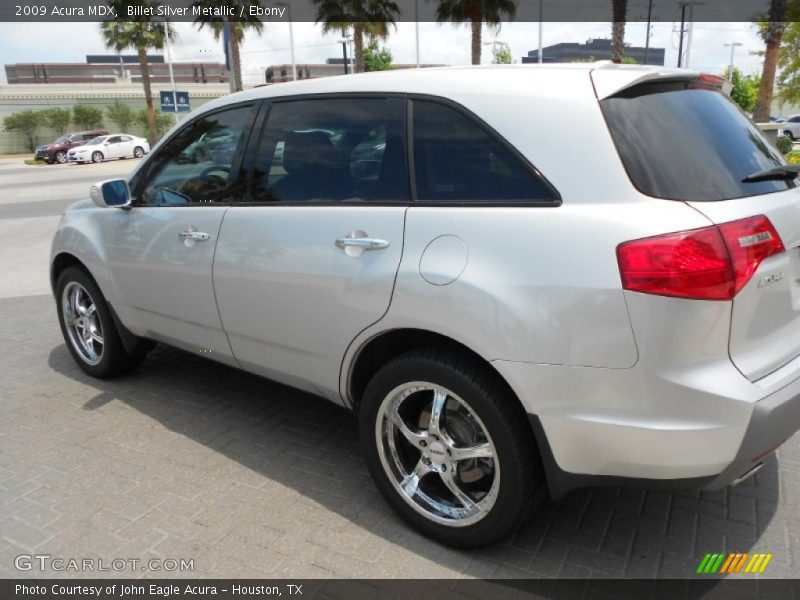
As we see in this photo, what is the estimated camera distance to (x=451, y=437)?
2648mm

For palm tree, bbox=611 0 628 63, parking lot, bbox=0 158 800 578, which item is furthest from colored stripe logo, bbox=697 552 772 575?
palm tree, bbox=611 0 628 63

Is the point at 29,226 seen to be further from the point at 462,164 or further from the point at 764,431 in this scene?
the point at 764,431

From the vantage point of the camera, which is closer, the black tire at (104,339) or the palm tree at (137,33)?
the black tire at (104,339)

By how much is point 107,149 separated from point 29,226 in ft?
92.1

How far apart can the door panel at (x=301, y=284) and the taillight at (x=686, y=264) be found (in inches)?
35.3

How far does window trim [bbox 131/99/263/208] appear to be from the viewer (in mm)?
3336

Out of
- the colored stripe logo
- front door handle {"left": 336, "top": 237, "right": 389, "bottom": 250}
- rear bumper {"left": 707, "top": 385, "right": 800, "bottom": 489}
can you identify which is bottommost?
the colored stripe logo

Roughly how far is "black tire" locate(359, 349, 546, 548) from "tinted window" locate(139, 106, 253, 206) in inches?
55.0

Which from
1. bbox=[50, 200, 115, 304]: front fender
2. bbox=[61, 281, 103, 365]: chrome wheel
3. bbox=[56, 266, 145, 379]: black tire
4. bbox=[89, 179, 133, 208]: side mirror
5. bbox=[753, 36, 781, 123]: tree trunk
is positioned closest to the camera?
bbox=[89, 179, 133, 208]: side mirror

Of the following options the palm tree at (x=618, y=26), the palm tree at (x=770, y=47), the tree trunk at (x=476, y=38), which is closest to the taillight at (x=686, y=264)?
the palm tree at (x=618, y=26)

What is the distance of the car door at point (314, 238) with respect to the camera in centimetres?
268

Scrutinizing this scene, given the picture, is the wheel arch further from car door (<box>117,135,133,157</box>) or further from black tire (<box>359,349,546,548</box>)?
car door (<box>117,135,133,157</box>)

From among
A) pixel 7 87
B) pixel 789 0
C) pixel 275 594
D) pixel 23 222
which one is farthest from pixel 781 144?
pixel 7 87

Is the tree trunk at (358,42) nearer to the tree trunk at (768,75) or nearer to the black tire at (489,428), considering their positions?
the tree trunk at (768,75)
